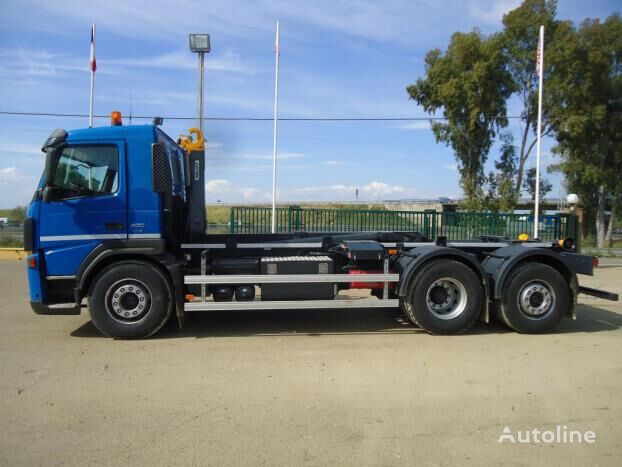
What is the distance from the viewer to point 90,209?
20.7ft

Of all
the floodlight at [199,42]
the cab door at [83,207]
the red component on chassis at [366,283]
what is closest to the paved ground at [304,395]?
the red component on chassis at [366,283]

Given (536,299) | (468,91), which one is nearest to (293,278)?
(536,299)

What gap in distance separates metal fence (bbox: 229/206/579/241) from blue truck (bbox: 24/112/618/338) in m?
6.79

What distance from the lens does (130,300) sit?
644 cm

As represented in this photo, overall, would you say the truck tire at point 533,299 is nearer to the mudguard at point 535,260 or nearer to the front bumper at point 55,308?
the mudguard at point 535,260

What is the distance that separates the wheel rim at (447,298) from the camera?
22.2 feet

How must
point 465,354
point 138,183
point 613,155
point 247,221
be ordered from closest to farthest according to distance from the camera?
1. point 465,354
2. point 138,183
3. point 247,221
4. point 613,155

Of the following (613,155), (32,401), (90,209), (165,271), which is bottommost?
(32,401)

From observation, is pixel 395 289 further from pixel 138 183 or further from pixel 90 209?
pixel 90 209

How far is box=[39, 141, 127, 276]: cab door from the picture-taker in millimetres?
6258

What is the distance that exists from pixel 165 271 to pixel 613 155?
111 feet

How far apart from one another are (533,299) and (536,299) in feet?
0.15

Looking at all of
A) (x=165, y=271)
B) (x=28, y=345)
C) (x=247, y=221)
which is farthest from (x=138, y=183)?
(x=247, y=221)

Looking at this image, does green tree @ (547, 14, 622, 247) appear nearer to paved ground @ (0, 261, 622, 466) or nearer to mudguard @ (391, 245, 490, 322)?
paved ground @ (0, 261, 622, 466)
